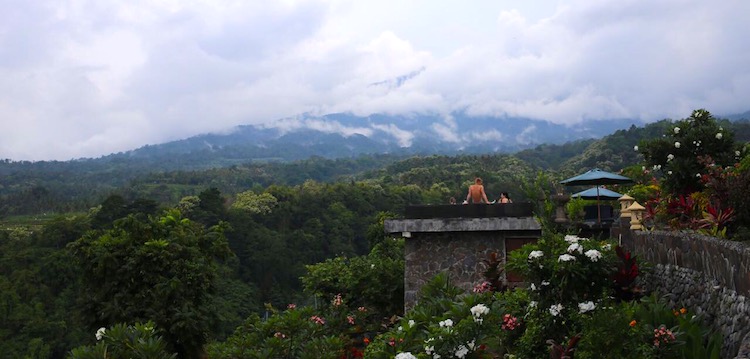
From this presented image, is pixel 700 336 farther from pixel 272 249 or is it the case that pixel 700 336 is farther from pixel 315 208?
pixel 315 208

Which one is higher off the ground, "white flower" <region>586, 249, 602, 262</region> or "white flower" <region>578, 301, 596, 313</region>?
"white flower" <region>586, 249, 602, 262</region>

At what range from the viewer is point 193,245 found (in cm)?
1756

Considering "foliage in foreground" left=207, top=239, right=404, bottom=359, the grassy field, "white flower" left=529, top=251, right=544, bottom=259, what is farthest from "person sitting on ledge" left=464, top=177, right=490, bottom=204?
the grassy field

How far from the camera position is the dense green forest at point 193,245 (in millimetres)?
16594

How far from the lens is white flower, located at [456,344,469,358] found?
783 cm

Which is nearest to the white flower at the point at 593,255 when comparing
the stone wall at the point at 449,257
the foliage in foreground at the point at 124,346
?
the stone wall at the point at 449,257

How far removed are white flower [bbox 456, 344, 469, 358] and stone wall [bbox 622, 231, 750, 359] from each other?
252 cm

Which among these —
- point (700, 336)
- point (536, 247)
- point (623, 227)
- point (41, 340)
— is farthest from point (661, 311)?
point (41, 340)

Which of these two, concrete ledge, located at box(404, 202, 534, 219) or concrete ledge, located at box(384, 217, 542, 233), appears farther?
concrete ledge, located at box(404, 202, 534, 219)

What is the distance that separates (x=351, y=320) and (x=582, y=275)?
7.27 m

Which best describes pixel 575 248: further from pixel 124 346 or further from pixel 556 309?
pixel 124 346

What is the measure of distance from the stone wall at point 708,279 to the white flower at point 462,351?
2.52m

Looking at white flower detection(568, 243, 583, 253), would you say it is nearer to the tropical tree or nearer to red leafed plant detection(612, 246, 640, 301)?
red leafed plant detection(612, 246, 640, 301)

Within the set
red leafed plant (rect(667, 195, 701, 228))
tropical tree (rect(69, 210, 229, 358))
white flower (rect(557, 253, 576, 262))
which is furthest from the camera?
tropical tree (rect(69, 210, 229, 358))
